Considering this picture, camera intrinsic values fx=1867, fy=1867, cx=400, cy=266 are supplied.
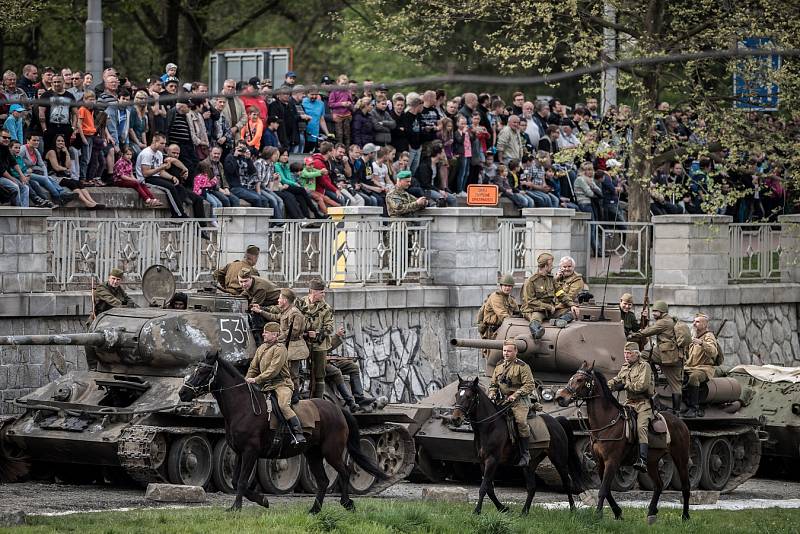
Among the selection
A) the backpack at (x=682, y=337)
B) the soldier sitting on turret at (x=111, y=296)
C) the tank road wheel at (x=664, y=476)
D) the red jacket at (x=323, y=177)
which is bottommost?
the tank road wheel at (x=664, y=476)

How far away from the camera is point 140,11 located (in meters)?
50.7

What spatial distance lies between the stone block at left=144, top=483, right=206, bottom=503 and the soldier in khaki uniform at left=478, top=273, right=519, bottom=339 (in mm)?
6241

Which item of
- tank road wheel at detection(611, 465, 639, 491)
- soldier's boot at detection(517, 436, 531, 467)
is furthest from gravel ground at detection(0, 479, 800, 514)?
soldier's boot at detection(517, 436, 531, 467)

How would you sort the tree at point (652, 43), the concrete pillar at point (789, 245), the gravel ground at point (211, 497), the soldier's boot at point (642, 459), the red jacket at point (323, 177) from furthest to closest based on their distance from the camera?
the concrete pillar at point (789, 245), the tree at point (652, 43), the red jacket at point (323, 177), the soldier's boot at point (642, 459), the gravel ground at point (211, 497)

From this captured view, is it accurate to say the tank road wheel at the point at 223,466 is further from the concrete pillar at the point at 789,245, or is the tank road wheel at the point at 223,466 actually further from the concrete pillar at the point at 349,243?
the concrete pillar at the point at 789,245

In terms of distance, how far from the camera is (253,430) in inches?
853

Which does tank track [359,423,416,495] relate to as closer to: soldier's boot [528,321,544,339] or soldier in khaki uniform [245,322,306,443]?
soldier's boot [528,321,544,339]


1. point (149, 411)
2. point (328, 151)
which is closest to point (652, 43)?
point (328, 151)

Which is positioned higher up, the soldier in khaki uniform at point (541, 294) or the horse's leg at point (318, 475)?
the soldier in khaki uniform at point (541, 294)

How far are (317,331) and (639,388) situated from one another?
14.5ft

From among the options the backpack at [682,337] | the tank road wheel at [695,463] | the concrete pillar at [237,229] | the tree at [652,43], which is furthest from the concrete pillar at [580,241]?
the concrete pillar at [237,229]

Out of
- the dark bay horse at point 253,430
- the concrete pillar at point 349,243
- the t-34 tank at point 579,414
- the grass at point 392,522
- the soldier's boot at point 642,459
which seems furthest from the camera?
the concrete pillar at point 349,243

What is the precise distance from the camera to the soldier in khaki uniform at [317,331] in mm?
24578

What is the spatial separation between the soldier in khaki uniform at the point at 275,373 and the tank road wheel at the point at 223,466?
1830mm
